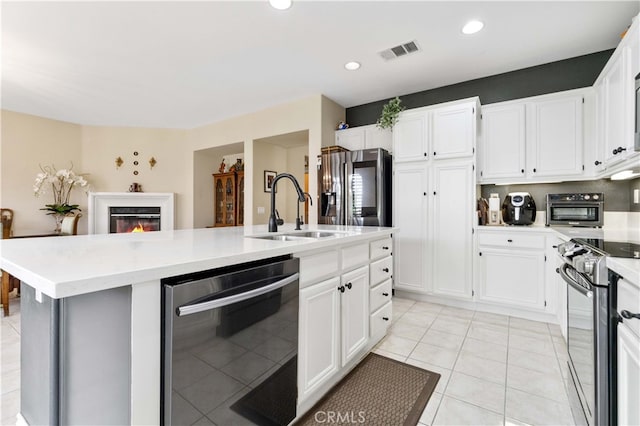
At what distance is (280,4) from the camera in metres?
2.24

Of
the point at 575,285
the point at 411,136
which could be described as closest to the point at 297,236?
the point at 575,285

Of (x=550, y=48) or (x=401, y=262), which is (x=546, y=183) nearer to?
(x=550, y=48)

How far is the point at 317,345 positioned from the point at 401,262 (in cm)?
219

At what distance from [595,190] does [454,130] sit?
1.50 meters

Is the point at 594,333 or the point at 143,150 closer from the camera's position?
the point at 594,333

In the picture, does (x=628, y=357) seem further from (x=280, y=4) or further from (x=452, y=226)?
(x=280, y=4)

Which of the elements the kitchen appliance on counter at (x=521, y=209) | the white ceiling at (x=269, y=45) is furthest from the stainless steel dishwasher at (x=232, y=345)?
the kitchen appliance on counter at (x=521, y=209)

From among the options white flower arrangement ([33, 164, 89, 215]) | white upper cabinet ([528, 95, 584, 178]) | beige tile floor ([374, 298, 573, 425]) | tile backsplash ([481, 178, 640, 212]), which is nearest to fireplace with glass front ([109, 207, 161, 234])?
white flower arrangement ([33, 164, 89, 215])

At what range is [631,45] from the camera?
1.99 meters

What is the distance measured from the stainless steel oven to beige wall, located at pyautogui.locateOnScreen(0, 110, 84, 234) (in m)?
6.83

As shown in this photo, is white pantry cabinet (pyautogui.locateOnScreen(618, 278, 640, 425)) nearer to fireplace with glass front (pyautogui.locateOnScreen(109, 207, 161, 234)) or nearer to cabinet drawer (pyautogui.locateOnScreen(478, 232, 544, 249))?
cabinet drawer (pyautogui.locateOnScreen(478, 232, 544, 249))

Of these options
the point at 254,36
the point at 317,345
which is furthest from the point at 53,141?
the point at 317,345

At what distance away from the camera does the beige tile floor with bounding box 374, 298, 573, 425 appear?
1567 mm

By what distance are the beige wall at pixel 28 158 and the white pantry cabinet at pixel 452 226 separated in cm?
610
